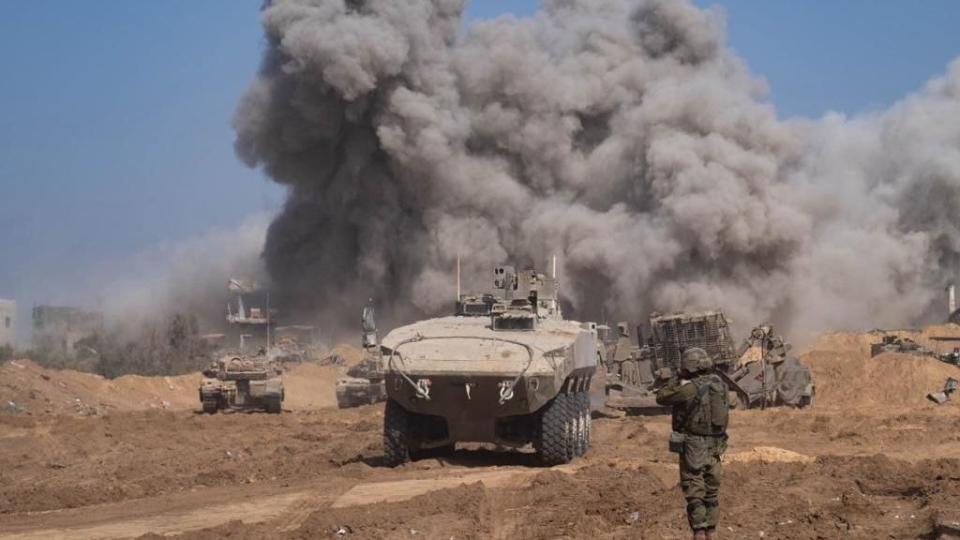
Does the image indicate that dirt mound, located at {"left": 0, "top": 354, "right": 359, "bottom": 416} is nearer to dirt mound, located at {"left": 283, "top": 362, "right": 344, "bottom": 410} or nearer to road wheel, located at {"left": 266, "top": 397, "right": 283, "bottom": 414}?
dirt mound, located at {"left": 283, "top": 362, "right": 344, "bottom": 410}

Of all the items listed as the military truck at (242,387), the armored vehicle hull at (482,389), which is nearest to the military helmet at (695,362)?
the armored vehicle hull at (482,389)

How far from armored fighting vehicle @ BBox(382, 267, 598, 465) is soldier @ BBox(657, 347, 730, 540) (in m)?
5.86

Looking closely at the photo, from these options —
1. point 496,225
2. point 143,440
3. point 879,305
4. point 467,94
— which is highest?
point 467,94

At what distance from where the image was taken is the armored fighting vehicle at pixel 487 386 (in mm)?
14430

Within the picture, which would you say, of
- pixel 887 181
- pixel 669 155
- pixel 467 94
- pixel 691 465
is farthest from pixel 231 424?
pixel 887 181

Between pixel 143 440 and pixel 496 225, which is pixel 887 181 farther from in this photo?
pixel 143 440

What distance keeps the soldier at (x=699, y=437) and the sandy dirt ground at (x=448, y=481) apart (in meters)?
1.34

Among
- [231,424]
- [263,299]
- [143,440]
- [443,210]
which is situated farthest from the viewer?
[263,299]

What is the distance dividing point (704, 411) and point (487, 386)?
610cm

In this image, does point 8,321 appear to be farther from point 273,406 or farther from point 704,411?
point 704,411

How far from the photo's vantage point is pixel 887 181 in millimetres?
48219

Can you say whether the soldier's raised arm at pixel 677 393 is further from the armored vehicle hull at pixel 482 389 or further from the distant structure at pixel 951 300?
the distant structure at pixel 951 300

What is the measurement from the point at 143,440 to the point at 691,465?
13795 millimetres

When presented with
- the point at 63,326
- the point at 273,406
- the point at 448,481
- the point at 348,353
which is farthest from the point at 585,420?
the point at 63,326
